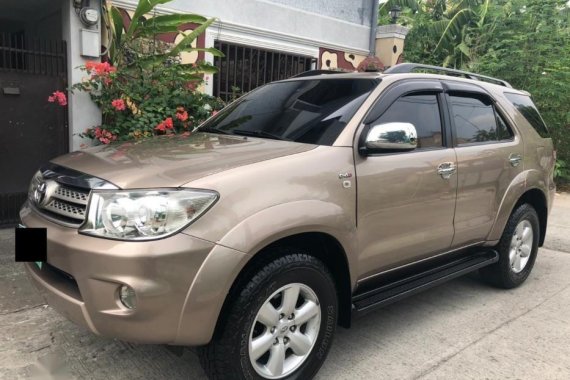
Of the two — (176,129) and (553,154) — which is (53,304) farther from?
(553,154)

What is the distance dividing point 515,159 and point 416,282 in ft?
5.20

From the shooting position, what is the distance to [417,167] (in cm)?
328

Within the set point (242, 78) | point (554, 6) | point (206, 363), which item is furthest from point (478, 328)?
point (554, 6)

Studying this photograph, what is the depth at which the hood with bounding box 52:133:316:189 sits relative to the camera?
2.36m

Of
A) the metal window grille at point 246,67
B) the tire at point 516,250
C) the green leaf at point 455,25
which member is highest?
the green leaf at point 455,25

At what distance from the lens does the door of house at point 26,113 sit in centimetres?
560

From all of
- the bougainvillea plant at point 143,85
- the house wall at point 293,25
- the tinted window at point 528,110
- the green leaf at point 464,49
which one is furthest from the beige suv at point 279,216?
the green leaf at point 464,49

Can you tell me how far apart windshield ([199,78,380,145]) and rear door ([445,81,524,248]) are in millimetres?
949

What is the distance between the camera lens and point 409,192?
321 cm

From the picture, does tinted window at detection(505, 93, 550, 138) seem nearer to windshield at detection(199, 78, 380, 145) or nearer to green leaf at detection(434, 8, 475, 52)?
windshield at detection(199, 78, 380, 145)

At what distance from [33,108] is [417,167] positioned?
15.1 feet

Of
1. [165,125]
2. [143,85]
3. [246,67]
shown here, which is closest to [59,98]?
[143,85]

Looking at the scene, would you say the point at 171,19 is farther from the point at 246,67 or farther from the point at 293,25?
the point at 293,25

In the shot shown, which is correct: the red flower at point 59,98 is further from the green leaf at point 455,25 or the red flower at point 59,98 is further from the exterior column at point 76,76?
the green leaf at point 455,25
